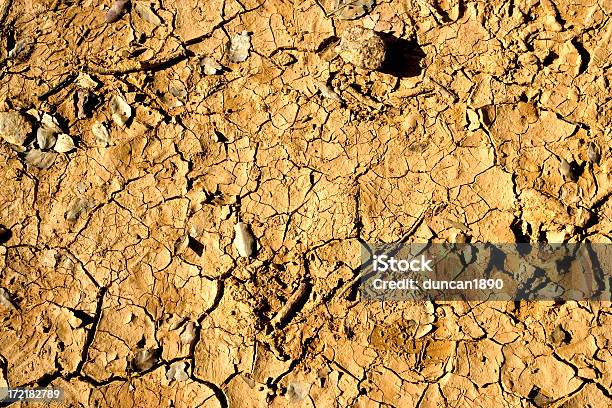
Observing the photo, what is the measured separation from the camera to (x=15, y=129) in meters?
3.60

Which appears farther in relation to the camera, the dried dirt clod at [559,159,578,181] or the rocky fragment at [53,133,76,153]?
the rocky fragment at [53,133,76,153]

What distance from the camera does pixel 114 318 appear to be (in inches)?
134

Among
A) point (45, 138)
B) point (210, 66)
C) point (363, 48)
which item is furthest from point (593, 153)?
point (45, 138)

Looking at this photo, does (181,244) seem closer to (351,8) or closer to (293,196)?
(293,196)

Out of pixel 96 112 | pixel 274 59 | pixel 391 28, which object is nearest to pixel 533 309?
pixel 391 28

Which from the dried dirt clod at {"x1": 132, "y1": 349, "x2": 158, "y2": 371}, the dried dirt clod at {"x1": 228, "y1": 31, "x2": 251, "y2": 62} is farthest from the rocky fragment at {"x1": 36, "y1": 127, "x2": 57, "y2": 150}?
the dried dirt clod at {"x1": 132, "y1": 349, "x2": 158, "y2": 371}

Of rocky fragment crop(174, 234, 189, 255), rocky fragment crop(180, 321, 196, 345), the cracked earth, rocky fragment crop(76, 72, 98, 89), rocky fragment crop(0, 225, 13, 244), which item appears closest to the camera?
the cracked earth

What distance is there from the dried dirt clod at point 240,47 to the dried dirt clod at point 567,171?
69.2 inches

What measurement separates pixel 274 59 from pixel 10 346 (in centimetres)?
207

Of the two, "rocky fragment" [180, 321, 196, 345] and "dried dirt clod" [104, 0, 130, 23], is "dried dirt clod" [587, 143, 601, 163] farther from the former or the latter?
"dried dirt clod" [104, 0, 130, 23]

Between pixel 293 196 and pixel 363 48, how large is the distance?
858 mm

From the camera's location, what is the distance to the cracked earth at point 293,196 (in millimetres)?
3219

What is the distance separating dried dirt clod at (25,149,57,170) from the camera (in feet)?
11.8

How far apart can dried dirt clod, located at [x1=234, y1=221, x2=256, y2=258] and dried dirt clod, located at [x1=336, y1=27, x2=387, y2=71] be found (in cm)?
105
